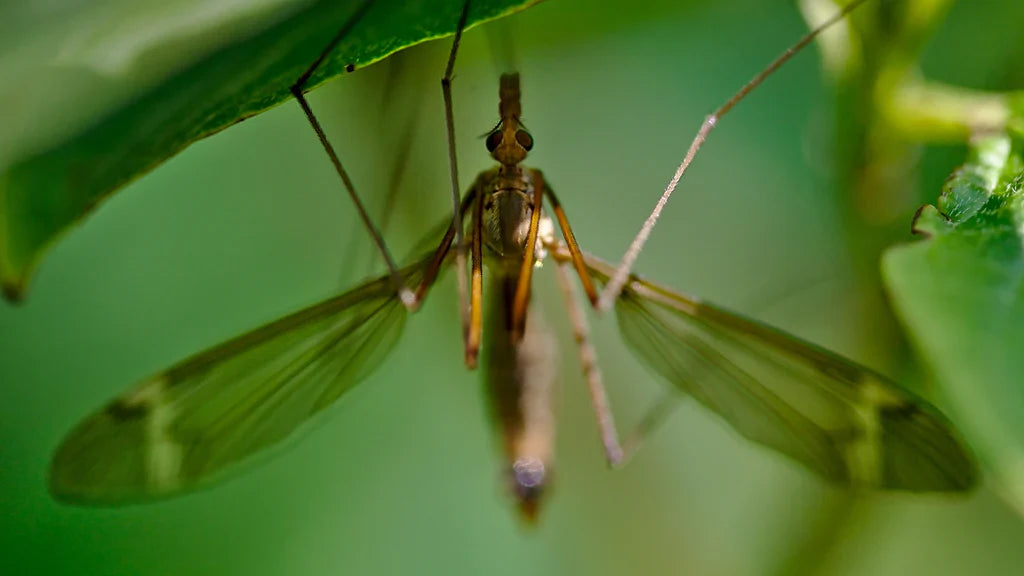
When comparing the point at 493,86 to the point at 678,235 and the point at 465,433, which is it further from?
the point at 678,235

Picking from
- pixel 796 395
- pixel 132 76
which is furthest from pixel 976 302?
pixel 132 76

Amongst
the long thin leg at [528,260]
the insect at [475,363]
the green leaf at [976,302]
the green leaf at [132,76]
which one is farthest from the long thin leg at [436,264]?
the green leaf at [976,302]

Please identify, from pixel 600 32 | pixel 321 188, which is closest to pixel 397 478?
pixel 321 188

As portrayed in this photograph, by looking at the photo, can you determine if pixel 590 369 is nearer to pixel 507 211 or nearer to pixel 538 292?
pixel 507 211

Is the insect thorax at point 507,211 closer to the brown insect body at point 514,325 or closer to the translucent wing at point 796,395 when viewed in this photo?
the brown insect body at point 514,325

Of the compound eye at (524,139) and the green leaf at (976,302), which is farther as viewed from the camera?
the compound eye at (524,139)

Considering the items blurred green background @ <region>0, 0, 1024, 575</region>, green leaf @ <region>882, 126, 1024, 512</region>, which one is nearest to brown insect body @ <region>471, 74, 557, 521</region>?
blurred green background @ <region>0, 0, 1024, 575</region>

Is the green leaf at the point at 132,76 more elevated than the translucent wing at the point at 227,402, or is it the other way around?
the green leaf at the point at 132,76

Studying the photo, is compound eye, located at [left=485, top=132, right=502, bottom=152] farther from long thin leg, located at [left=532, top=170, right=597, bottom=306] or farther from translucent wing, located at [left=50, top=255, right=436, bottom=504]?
translucent wing, located at [left=50, top=255, right=436, bottom=504]
